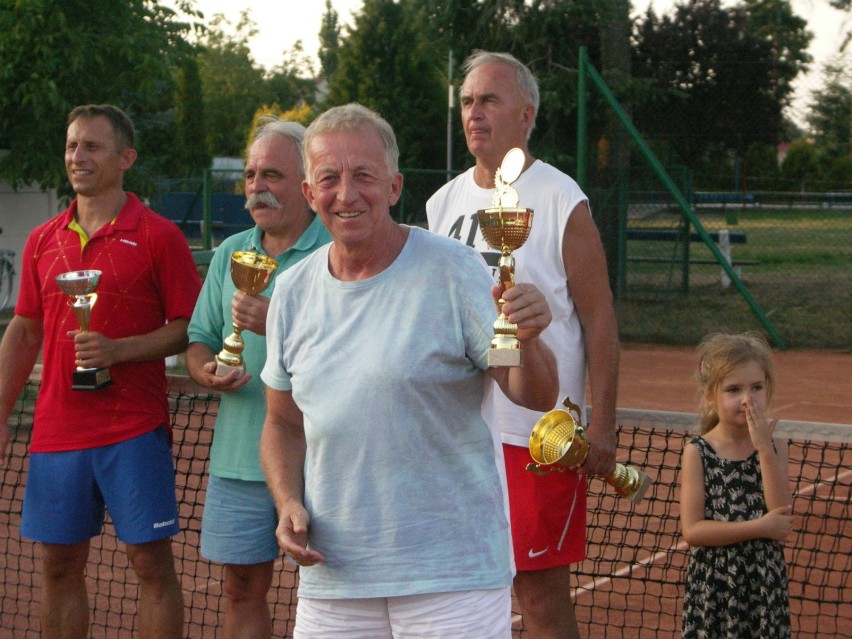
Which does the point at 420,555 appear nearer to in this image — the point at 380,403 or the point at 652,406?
the point at 380,403

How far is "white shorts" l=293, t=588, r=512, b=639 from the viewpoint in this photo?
8.51ft

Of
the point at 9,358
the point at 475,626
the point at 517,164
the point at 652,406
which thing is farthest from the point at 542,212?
the point at 652,406

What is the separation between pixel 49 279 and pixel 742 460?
91.6 inches

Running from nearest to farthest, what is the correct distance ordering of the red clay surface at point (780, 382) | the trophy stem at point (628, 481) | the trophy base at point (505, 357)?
the trophy base at point (505, 357) → the trophy stem at point (628, 481) → the red clay surface at point (780, 382)

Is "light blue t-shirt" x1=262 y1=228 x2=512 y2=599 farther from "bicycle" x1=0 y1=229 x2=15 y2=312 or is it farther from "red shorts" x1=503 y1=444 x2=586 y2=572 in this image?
"bicycle" x1=0 y1=229 x2=15 y2=312

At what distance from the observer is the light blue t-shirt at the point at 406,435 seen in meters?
2.59

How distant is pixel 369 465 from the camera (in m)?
2.62

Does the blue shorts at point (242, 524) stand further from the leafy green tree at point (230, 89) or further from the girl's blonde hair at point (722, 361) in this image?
the leafy green tree at point (230, 89)

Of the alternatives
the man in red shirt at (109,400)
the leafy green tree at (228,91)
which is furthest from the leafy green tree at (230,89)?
the man in red shirt at (109,400)

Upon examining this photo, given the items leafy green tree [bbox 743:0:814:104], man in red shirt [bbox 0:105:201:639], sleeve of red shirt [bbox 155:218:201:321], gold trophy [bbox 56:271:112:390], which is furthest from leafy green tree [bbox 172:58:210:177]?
gold trophy [bbox 56:271:112:390]

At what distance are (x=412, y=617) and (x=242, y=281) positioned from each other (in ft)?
4.31

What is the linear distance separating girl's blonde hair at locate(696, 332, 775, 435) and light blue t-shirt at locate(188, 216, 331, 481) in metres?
1.24

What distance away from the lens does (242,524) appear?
3.73m

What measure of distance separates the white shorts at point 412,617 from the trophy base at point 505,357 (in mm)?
Result: 531
